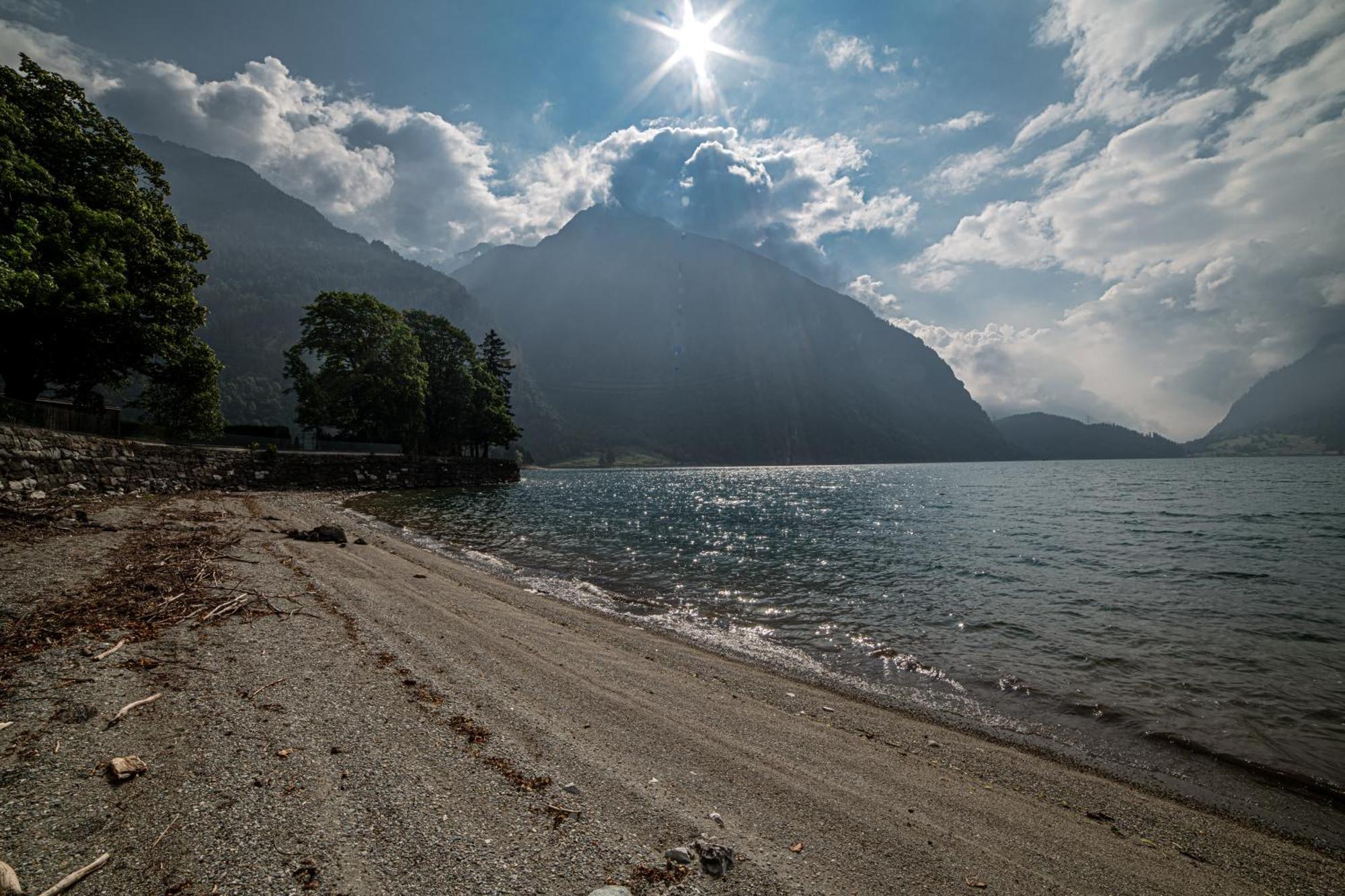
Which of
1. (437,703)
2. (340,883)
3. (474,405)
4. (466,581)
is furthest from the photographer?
(474,405)

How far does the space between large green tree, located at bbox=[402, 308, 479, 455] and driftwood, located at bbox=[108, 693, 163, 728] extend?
72255mm

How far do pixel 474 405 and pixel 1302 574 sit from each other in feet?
264

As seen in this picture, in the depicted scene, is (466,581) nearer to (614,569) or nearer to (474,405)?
(614,569)

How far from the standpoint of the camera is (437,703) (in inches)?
271

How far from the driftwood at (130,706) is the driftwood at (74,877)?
267 cm

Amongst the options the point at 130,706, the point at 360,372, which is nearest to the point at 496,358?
the point at 360,372

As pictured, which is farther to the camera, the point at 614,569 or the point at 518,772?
the point at 614,569

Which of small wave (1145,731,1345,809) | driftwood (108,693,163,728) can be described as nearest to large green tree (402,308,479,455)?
driftwood (108,693,163,728)

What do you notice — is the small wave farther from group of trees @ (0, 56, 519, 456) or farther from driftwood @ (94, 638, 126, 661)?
group of trees @ (0, 56, 519, 456)

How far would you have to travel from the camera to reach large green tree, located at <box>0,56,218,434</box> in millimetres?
21281

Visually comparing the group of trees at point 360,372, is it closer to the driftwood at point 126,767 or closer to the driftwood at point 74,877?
the driftwood at point 126,767

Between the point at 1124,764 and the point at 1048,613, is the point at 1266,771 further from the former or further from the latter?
the point at 1048,613

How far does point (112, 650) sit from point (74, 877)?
554 centimetres

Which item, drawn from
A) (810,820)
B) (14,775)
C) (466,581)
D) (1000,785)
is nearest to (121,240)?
(466,581)
